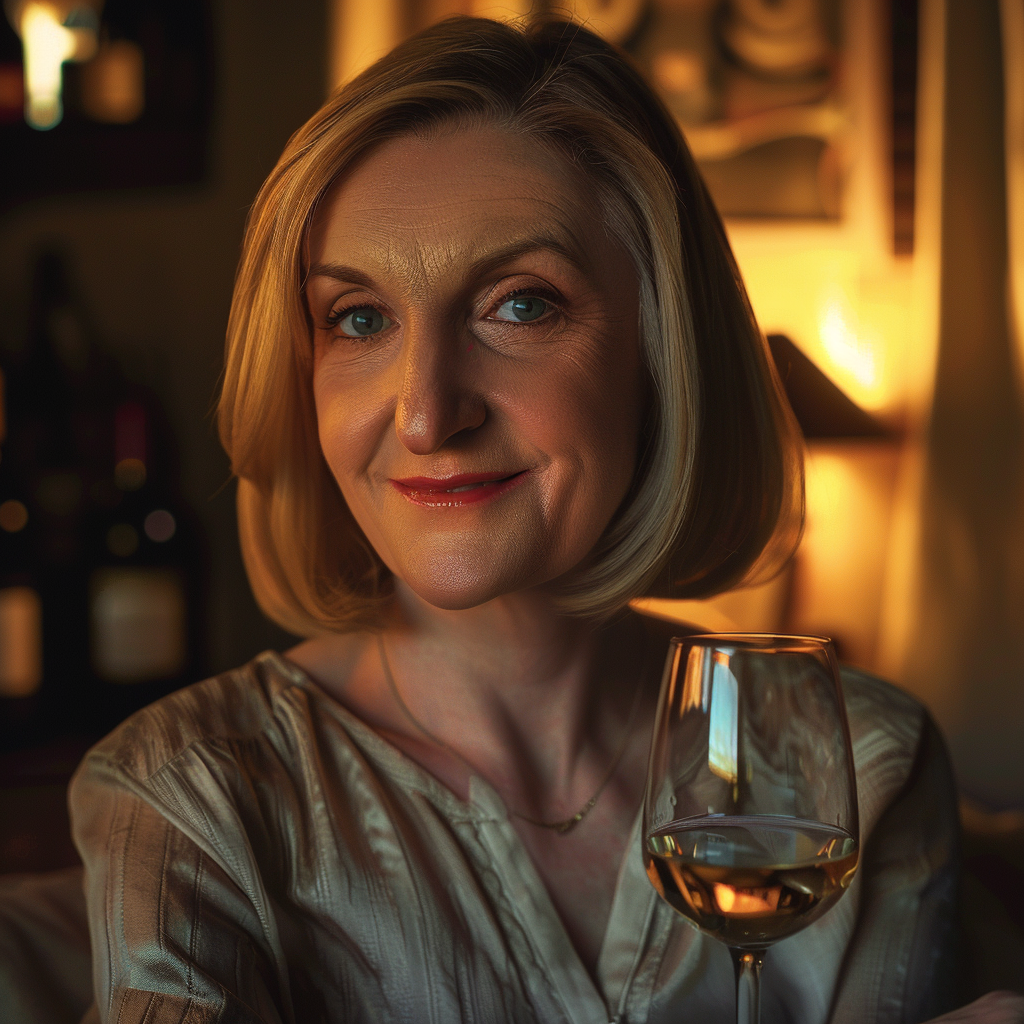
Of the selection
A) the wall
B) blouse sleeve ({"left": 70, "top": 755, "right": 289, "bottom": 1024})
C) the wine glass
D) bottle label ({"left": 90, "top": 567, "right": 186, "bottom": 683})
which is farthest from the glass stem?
the wall

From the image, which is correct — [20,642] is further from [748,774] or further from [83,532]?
[748,774]

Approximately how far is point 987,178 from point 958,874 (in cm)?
193

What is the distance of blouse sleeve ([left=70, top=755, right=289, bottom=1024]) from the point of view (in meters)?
0.69

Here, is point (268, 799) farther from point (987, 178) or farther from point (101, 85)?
point (987, 178)

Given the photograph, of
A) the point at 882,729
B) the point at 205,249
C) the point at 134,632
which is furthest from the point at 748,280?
the point at 882,729

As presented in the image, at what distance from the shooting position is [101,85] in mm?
1807

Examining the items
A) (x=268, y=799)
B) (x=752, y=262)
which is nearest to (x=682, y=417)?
(x=268, y=799)

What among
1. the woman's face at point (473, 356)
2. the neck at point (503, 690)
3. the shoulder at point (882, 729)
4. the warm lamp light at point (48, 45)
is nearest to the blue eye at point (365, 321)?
the woman's face at point (473, 356)

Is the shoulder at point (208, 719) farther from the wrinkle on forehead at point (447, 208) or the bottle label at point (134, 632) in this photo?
the bottle label at point (134, 632)

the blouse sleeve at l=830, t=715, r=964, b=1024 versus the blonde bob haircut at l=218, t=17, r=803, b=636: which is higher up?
the blonde bob haircut at l=218, t=17, r=803, b=636

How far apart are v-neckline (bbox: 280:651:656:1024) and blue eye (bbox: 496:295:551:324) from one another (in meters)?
0.37

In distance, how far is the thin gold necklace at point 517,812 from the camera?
3.10 feet

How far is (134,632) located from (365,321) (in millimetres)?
→ 862

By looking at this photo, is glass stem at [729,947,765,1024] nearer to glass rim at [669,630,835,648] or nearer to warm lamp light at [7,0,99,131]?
glass rim at [669,630,835,648]
